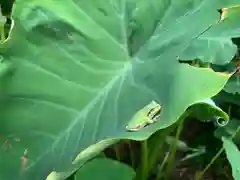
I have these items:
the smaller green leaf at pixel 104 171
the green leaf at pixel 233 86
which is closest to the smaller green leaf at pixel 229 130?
the green leaf at pixel 233 86

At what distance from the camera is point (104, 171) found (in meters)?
0.88

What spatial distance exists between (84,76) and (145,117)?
15 centimetres

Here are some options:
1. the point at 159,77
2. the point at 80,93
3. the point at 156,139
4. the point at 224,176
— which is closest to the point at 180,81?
the point at 159,77

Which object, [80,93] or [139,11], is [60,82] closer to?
[80,93]

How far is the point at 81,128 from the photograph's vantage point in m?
0.81

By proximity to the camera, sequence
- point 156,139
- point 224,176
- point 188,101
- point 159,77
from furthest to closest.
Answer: point 224,176 → point 156,139 → point 159,77 → point 188,101

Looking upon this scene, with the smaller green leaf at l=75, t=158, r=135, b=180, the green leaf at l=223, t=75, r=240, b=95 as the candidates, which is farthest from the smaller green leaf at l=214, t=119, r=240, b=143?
the smaller green leaf at l=75, t=158, r=135, b=180

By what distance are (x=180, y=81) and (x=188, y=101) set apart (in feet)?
0.21

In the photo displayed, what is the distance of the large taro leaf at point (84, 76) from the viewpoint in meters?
0.77

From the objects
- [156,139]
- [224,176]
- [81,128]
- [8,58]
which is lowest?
[224,176]

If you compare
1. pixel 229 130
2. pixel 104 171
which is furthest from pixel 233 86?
pixel 104 171

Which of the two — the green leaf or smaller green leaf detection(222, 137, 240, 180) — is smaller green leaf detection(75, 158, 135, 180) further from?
the green leaf

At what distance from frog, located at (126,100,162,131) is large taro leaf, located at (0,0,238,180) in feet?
0.04

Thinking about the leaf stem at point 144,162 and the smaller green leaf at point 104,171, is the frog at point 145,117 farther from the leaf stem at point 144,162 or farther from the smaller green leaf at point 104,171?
the leaf stem at point 144,162
